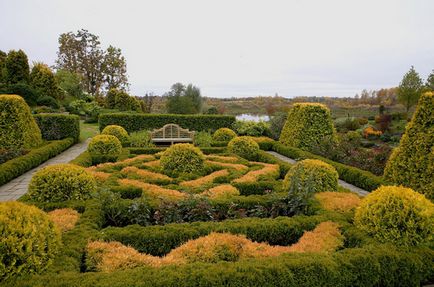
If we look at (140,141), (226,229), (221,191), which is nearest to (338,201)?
(221,191)

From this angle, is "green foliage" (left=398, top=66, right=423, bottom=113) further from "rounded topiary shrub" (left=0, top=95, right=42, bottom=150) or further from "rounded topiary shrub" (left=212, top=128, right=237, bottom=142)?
"rounded topiary shrub" (left=0, top=95, right=42, bottom=150)

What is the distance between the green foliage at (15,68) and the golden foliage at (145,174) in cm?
2015

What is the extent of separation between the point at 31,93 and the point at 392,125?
2401 centimetres

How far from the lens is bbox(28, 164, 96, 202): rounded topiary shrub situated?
204 inches

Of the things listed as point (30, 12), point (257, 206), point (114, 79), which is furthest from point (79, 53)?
point (257, 206)

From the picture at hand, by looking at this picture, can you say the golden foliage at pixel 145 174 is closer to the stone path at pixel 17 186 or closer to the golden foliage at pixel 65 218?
the stone path at pixel 17 186

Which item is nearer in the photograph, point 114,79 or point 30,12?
point 30,12

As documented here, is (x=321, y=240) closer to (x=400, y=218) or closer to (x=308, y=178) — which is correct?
(x=400, y=218)

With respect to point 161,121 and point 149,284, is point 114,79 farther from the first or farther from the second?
point 149,284

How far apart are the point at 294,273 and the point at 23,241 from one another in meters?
2.43

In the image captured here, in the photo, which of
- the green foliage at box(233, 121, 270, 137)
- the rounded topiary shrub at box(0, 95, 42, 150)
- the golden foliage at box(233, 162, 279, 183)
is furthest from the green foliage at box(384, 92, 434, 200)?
the rounded topiary shrub at box(0, 95, 42, 150)

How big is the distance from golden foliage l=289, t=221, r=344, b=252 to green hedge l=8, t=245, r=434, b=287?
28 centimetres

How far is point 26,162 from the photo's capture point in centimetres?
905

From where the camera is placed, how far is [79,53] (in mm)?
36656
